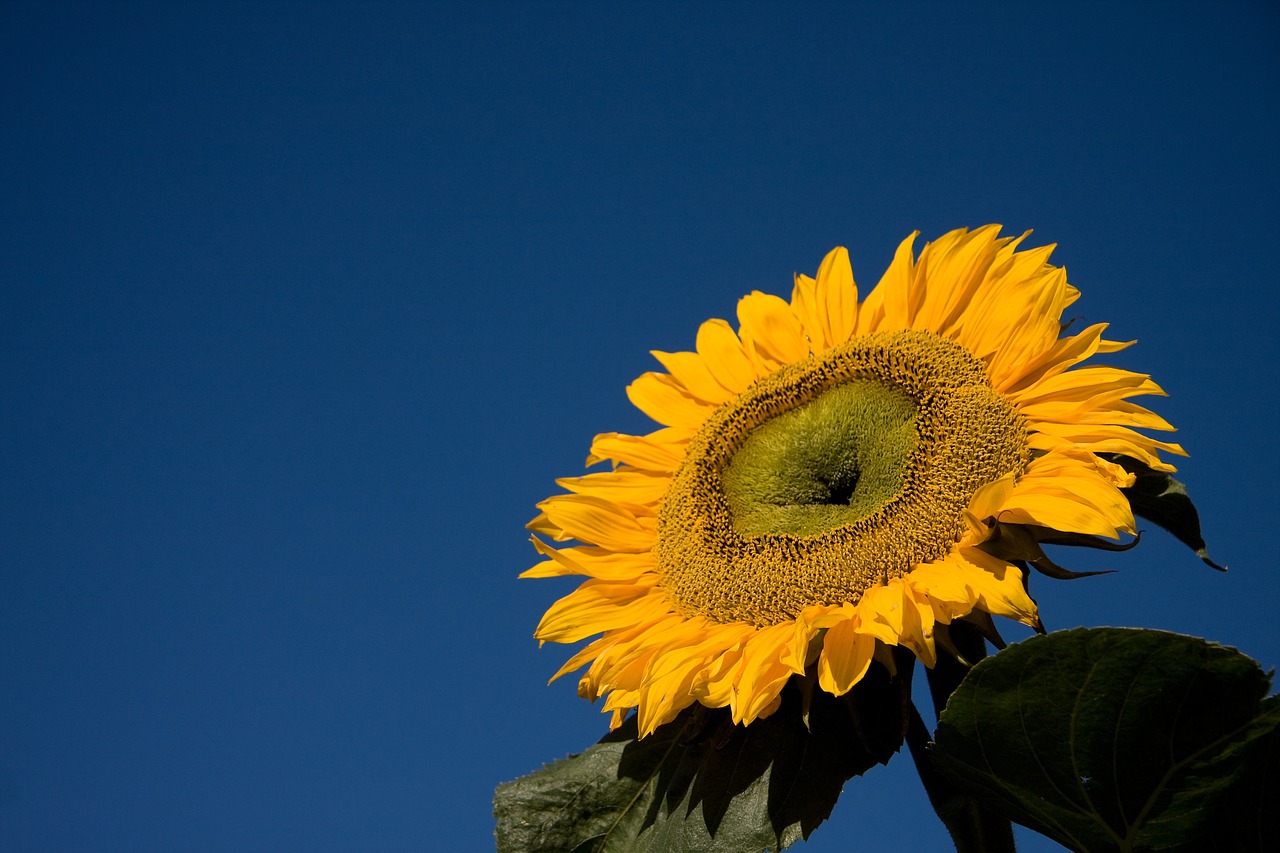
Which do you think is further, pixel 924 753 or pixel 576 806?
pixel 576 806

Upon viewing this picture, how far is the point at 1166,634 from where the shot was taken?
205 centimetres

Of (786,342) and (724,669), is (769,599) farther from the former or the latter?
(786,342)

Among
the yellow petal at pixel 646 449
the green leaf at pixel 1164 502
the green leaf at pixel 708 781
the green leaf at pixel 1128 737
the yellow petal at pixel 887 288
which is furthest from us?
the yellow petal at pixel 646 449

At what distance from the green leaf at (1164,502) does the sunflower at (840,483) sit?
81mm

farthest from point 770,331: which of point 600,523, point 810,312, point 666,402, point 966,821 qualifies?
point 966,821

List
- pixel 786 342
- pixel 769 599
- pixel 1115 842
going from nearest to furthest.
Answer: pixel 1115 842 < pixel 769 599 < pixel 786 342

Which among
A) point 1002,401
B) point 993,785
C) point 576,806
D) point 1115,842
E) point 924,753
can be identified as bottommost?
point 1115,842

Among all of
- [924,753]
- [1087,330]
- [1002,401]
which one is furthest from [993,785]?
[1087,330]

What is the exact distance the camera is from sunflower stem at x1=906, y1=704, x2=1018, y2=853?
2.52 metres

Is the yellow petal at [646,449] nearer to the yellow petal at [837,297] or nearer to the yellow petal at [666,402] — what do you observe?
the yellow petal at [666,402]

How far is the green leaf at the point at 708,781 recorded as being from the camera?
2549 millimetres

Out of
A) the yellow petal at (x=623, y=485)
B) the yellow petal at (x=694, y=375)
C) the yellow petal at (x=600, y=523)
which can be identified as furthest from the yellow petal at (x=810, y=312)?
the yellow petal at (x=600, y=523)

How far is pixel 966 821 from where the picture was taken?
2531 millimetres

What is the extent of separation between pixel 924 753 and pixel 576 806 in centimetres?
→ 90
